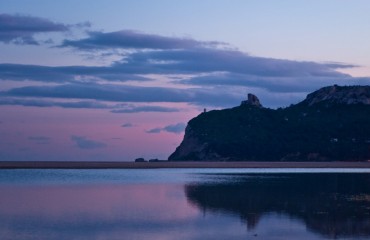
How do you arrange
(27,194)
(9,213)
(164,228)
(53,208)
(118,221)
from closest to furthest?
(164,228), (118,221), (9,213), (53,208), (27,194)

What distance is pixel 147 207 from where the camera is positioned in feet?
159

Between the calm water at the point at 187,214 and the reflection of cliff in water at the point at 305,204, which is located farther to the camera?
the reflection of cliff in water at the point at 305,204

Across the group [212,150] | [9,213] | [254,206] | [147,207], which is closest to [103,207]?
[147,207]

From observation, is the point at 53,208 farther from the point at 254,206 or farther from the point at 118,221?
the point at 254,206

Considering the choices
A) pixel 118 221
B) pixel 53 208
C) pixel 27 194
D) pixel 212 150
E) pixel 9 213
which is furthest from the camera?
pixel 212 150

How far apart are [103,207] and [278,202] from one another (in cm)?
1377

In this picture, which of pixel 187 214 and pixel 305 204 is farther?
pixel 305 204

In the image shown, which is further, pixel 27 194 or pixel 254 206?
pixel 27 194

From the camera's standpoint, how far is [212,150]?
196000 mm

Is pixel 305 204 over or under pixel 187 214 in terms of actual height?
over

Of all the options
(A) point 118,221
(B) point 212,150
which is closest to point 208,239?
(A) point 118,221

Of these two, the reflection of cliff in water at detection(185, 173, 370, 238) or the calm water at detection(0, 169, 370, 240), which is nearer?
the calm water at detection(0, 169, 370, 240)

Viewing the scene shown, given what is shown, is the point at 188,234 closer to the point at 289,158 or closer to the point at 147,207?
the point at 147,207

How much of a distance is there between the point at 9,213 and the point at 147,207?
1045cm
